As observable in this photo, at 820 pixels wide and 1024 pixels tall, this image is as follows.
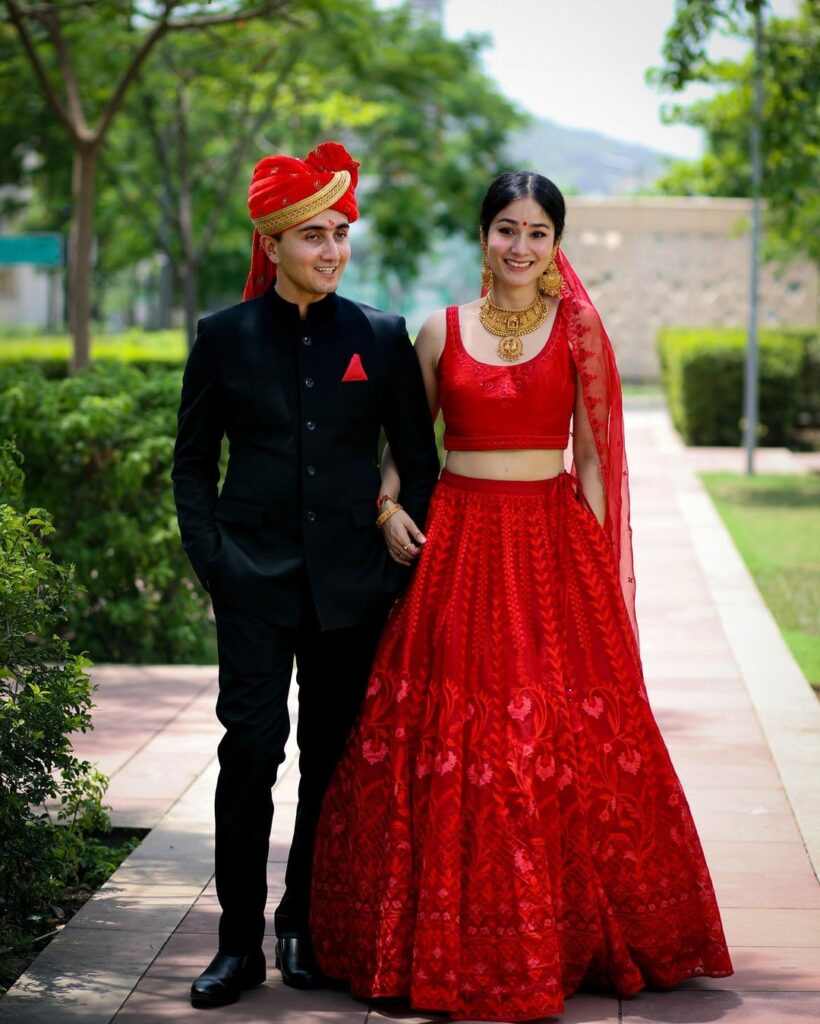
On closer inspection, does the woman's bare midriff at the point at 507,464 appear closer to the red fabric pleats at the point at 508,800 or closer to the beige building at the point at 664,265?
the red fabric pleats at the point at 508,800

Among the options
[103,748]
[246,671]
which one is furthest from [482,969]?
[103,748]

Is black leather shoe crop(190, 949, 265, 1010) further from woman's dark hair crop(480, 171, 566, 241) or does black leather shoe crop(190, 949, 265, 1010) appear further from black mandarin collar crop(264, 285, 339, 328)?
woman's dark hair crop(480, 171, 566, 241)

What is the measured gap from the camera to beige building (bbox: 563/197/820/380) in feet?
92.7

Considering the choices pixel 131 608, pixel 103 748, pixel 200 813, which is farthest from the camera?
pixel 131 608

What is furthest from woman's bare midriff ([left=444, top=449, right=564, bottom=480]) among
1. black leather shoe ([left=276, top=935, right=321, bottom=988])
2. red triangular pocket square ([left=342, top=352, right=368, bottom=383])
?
black leather shoe ([left=276, top=935, right=321, bottom=988])

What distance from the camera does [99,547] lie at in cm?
791

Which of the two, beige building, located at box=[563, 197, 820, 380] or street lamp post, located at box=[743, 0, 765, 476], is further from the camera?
beige building, located at box=[563, 197, 820, 380]

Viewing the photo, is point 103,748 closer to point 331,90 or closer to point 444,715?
point 444,715

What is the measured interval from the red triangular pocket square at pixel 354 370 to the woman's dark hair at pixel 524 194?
0.48m

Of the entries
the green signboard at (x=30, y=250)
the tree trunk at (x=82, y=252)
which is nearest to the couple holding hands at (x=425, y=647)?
the green signboard at (x=30, y=250)

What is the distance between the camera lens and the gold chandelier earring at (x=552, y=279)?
13.2 feet

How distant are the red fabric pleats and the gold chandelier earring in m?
0.48

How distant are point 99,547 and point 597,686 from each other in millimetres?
4467

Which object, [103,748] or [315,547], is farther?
[103,748]
